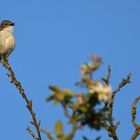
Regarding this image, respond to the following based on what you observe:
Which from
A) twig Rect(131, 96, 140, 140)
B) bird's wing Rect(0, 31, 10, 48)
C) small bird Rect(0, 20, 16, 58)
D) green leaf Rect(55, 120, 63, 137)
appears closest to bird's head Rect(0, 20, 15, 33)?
small bird Rect(0, 20, 16, 58)

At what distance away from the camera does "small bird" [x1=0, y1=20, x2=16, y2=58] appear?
520 inches

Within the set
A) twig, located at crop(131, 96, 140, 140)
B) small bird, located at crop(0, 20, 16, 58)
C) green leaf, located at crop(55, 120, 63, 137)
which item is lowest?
green leaf, located at crop(55, 120, 63, 137)

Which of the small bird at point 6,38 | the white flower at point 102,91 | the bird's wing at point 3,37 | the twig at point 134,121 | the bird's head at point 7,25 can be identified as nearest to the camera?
the white flower at point 102,91

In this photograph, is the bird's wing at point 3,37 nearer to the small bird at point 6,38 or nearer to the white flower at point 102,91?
the small bird at point 6,38

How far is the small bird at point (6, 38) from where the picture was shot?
13.2 m

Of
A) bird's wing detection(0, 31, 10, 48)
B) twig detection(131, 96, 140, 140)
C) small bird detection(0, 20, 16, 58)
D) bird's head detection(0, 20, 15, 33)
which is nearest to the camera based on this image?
twig detection(131, 96, 140, 140)

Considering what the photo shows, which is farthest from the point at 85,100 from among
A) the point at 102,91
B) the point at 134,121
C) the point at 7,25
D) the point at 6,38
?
the point at 7,25

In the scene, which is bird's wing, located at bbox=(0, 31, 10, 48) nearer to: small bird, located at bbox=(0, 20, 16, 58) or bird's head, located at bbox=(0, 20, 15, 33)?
small bird, located at bbox=(0, 20, 16, 58)

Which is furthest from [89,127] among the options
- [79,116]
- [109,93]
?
[109,93]

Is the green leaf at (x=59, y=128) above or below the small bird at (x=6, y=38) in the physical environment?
below

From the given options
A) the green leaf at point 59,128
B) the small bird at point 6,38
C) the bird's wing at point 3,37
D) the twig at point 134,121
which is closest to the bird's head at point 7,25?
the small bird at point 6,38

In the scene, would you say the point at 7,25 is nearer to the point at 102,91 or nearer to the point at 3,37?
the point at 3,37

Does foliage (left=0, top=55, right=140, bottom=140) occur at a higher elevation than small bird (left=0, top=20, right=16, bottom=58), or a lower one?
lower

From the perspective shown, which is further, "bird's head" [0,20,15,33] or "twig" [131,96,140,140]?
"bird's head" [0,20,15,33]
